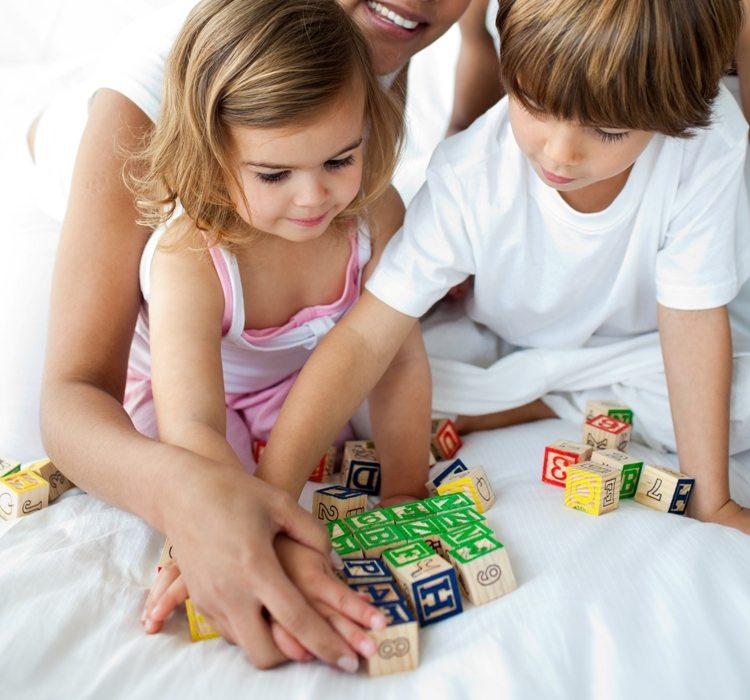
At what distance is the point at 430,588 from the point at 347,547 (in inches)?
5.1

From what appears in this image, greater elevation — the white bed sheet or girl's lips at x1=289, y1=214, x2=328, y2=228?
girl's lips at x1=289, y1=214, x2=328, y2=228

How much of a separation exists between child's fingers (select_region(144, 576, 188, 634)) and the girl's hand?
5 cm

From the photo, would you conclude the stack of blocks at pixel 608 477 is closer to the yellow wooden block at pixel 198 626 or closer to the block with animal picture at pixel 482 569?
the block with animal picture at pixel 482 569

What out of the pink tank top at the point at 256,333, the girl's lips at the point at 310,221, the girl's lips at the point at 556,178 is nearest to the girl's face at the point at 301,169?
the girl's lips at the point at 310,221

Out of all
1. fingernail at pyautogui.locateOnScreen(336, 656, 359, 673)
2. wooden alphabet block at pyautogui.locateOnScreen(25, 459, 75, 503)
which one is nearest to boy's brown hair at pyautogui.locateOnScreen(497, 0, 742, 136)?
fingernail at pyautogui.locateOnScreen(336, 656, 359, 673)

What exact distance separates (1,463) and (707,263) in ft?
3.23

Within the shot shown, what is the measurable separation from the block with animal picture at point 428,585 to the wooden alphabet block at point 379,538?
0.05 m

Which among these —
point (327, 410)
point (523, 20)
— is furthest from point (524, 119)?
point (327, 410)

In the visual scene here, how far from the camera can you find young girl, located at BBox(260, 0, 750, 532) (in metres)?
0.98

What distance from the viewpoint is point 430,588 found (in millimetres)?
902

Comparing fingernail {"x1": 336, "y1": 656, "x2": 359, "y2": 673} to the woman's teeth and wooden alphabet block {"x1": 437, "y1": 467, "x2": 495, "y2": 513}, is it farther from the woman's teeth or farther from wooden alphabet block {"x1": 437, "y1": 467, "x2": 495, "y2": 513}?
the woman's teeth

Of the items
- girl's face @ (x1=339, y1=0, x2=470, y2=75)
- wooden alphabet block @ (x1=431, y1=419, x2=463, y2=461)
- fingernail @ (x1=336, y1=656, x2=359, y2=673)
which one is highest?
girl's face @ (x1=339, y1=0, x2=470, y2=75)

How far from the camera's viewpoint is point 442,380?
1462mm

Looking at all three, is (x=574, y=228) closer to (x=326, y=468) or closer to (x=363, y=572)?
(x=326, y=468)
